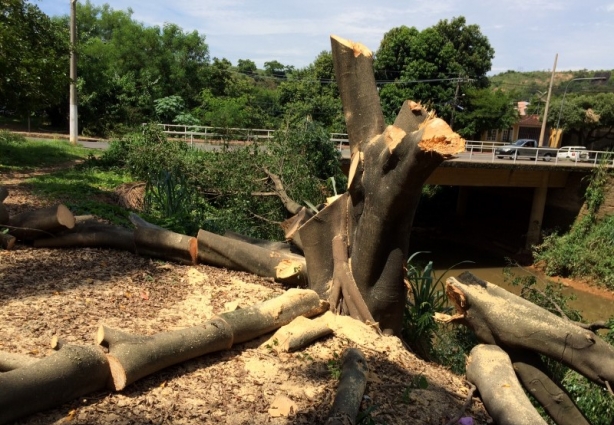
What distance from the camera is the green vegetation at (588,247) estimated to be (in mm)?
18737

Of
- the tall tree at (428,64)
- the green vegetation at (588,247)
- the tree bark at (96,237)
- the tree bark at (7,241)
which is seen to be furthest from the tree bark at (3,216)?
the tall tree at (428,64)

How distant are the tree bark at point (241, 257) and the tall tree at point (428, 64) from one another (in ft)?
85.6

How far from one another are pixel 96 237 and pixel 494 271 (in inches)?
684

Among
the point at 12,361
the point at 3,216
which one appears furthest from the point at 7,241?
the point at 12,361

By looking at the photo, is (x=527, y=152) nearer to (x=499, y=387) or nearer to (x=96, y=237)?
(x=96, y=237)

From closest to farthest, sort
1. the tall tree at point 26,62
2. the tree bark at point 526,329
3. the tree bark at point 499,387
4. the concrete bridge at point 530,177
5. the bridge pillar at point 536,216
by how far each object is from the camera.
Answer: the tree bark at point 499,387 < the tree bark at point 526,329 < the tall tree at point 26,62 < the concrete bridge at point 530,177 < the bridge pillar at point 536,216

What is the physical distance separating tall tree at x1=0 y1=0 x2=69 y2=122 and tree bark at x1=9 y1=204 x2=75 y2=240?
701 centimetres

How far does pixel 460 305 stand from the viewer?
182 inches

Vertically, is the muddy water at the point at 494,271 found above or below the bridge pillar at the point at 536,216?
below

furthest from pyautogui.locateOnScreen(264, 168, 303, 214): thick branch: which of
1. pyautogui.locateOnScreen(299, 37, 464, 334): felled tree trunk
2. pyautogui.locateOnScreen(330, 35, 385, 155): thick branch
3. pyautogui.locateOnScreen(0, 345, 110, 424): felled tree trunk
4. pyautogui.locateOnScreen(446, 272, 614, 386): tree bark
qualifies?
pyautogui.locateOnScreen(0, 345, 110, 424): felled tree trunk

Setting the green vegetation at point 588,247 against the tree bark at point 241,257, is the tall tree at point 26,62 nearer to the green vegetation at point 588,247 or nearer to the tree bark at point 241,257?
the tree bark at point 241,257

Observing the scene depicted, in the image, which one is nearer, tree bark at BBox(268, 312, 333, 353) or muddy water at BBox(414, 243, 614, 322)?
tree bark at BBox(268, 312, 333, 353)

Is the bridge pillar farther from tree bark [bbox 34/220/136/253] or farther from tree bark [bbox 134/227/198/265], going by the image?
tree bark [bbox 34/220/136/253]

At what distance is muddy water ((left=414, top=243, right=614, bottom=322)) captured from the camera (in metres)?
16.3
